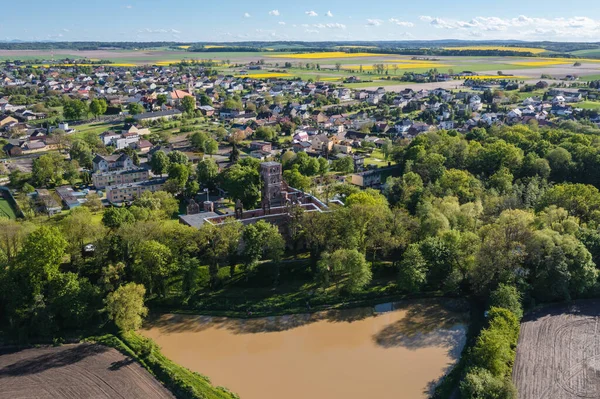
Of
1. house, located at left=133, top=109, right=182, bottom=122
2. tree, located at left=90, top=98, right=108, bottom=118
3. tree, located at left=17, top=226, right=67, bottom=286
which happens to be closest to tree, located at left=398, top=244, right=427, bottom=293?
tree, located at left=17, top=226, right=67, bottom=286

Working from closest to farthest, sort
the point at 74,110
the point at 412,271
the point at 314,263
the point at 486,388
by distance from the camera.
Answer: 1. the point at 486,388
2. the point at 412,271
3. the point at 314,263
4. the point at 74,110

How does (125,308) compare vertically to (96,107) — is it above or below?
below

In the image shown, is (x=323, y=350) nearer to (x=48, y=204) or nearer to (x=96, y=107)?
(x=48, y=204)

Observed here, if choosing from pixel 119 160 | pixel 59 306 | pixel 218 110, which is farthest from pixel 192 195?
pixel 218 110

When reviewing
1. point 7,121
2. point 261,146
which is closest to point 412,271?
point 261,146

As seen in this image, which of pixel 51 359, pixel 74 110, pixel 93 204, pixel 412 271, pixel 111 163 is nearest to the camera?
pixel 51 359

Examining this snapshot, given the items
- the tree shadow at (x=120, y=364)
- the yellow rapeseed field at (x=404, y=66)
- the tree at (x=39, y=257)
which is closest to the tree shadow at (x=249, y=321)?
the tree shadow at (x=120, y=364)
